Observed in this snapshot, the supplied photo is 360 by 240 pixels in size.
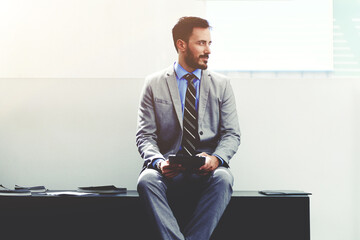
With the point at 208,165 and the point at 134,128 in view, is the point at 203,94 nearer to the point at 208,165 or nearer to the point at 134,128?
the point at 208,165

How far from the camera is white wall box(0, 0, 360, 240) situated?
11.1 ft

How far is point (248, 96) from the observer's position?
11.3 ft

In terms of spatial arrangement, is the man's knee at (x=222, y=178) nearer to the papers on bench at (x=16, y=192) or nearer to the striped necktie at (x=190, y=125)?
the striped necktie at (x=190, y=125)

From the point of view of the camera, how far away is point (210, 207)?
245cm

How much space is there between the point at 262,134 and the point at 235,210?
2.59 ft

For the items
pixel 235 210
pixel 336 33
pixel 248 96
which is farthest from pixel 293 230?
pixel 336 33

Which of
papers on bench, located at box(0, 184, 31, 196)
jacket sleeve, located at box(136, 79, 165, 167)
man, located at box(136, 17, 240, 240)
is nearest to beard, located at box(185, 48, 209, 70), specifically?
man, located at box(136, 17, 240, 240)

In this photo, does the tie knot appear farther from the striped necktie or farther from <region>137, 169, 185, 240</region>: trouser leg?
<region>137, 169, 185, 240</region>: trouser leg

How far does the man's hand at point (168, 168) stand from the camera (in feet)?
8.57

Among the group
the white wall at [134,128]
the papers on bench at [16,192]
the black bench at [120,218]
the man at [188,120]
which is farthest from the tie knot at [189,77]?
the papers on bench at [16,192]

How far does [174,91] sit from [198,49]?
31cm

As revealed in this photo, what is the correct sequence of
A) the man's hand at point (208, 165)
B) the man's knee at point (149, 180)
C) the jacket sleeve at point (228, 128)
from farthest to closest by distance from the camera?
the jacket sleeve at point (228, 128)
the man's hand at point (208, 165)
the man's knee at point (149, 180)

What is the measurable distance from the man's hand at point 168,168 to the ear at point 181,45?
2.77 feet

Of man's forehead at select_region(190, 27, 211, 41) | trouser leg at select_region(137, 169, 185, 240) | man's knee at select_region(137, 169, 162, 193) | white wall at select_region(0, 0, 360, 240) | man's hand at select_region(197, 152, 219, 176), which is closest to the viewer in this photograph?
trouser leg at select_region(137, 169, 185, 240)
